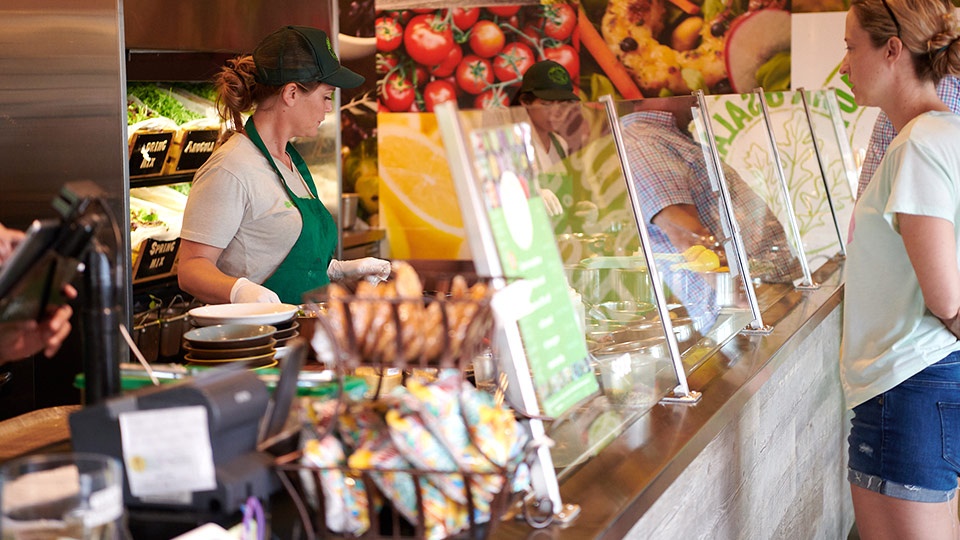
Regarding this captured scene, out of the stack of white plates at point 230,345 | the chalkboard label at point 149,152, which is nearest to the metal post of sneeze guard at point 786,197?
the stack of white plates at point 230,345

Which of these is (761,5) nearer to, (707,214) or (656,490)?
(707,214)

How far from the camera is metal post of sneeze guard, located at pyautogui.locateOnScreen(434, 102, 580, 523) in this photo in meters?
1.40

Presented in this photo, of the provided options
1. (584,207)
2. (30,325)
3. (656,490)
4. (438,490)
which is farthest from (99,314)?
(584,207)

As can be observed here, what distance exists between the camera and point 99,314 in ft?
4.75

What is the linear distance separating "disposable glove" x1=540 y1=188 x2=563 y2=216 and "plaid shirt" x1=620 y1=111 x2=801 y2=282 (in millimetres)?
421

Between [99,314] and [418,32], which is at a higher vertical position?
[418,32]

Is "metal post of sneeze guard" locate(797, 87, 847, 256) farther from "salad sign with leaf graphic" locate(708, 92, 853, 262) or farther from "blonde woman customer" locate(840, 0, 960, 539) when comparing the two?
"blonde woman customer" locate(840, 0, 960, 539)

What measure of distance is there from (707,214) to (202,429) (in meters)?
1.92

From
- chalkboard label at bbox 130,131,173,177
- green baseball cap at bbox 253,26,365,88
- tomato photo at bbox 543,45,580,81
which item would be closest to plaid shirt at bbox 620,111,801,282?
green baseball cap at bbox 253,26,365,88

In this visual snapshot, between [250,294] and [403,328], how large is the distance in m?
1.62

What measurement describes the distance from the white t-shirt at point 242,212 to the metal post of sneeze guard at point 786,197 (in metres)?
1.71

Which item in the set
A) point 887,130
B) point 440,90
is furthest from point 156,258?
point 887,130

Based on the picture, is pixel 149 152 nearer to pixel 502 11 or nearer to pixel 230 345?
pixel 230 345

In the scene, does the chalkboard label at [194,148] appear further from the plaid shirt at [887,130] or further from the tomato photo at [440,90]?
the plaid shirt at [887,130]
